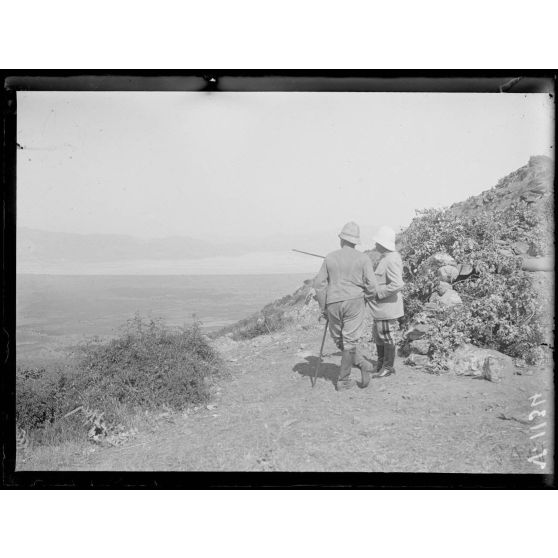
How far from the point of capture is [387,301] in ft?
14.9

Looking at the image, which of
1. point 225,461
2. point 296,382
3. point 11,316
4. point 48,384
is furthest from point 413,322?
point 11,316

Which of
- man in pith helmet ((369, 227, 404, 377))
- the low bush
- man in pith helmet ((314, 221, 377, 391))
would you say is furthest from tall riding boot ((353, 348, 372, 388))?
the low bush

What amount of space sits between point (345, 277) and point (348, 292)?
0.46ft

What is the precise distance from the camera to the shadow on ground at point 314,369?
452 centimetres

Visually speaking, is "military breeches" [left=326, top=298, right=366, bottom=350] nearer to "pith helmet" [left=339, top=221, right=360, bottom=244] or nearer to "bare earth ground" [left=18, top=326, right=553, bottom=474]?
"bare earth ground" [left=18, top=326, right=553, bottom=474]

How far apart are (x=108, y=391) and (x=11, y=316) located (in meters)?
1.13

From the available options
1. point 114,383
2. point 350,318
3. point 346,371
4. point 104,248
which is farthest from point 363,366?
point 104,248

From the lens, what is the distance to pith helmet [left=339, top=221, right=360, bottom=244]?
14.6 ft

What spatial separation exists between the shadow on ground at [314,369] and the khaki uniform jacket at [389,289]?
625mm

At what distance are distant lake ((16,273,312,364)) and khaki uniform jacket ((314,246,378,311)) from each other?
0.18 metres

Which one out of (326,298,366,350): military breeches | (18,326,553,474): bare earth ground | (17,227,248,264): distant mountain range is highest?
(17,227,248,264): distant mountain range

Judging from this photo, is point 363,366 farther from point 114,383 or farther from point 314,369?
point 114,383

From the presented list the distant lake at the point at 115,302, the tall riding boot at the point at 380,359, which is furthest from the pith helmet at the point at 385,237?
the tall riding boot at the point at 380,359

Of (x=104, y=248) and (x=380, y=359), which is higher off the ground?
(x=104, y=248)
